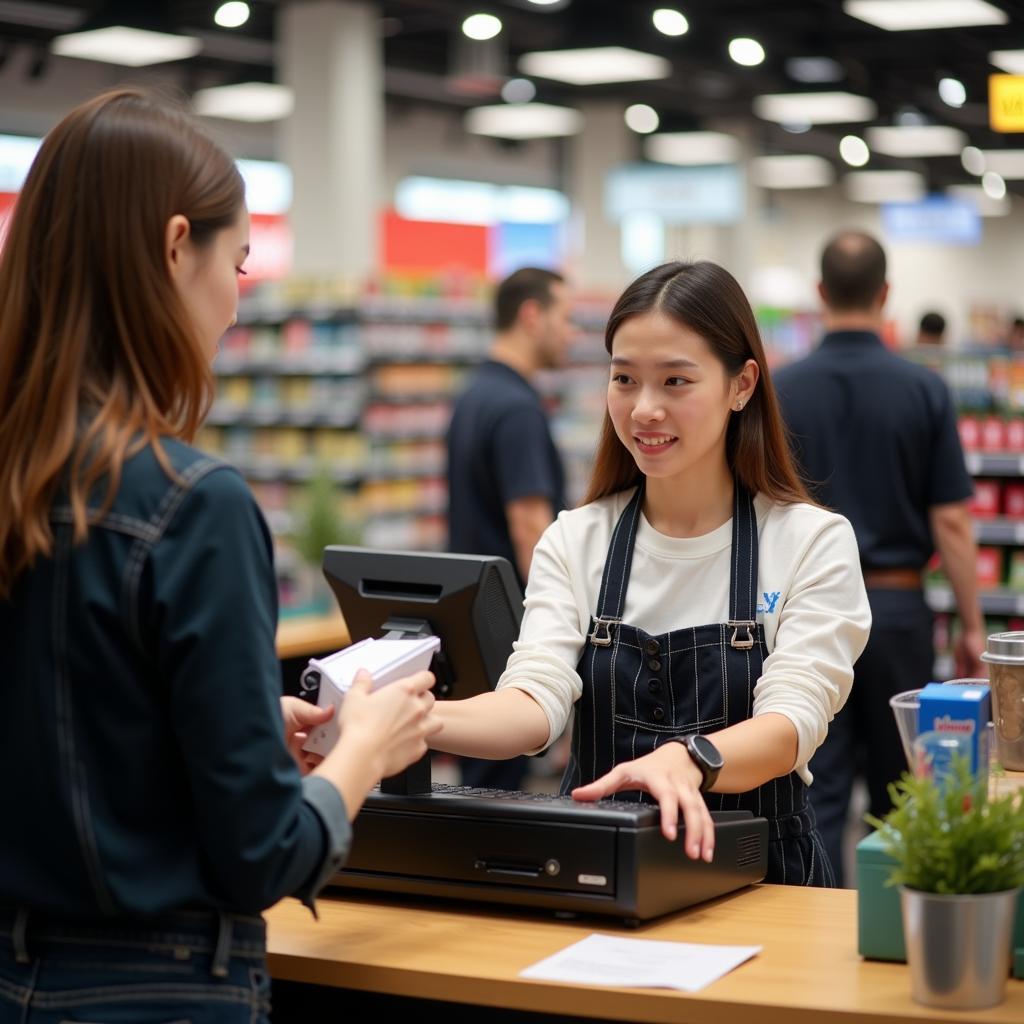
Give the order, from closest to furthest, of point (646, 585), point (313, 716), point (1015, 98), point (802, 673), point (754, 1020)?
point (754, 1020)
point (313, 716)
point (802, 673)
point (646, 585)
point (1015, 98)

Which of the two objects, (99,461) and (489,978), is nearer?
(99,461)

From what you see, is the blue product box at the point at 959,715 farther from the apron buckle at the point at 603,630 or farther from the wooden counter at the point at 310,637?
the wooden counter at the point at 310,637

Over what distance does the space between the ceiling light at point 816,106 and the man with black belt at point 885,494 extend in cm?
1014

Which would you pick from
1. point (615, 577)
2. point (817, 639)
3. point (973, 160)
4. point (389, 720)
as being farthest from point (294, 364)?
point (973, 160)

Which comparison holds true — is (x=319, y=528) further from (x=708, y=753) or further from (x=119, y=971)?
(x=119, y=971)

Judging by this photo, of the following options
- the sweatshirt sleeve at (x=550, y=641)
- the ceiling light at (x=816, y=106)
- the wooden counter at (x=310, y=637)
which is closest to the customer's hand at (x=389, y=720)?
the sweatshirt sleeve at (x=550, y=641)

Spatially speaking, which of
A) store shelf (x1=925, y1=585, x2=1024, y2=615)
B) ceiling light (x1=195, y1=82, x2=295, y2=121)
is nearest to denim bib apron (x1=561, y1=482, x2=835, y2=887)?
store shelf (x1=925, y1=585, x2=1024, y2=615)

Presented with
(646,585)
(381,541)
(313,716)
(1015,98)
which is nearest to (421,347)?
(381,541)

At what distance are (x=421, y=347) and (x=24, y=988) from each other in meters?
8.13

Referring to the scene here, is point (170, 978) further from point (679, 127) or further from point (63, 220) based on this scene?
point (679, 127)

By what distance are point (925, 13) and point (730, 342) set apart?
23.9 ft

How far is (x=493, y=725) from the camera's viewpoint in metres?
2.33

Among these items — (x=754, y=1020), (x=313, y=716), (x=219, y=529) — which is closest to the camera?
(x=219, y=529)

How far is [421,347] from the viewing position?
9.54 metres
